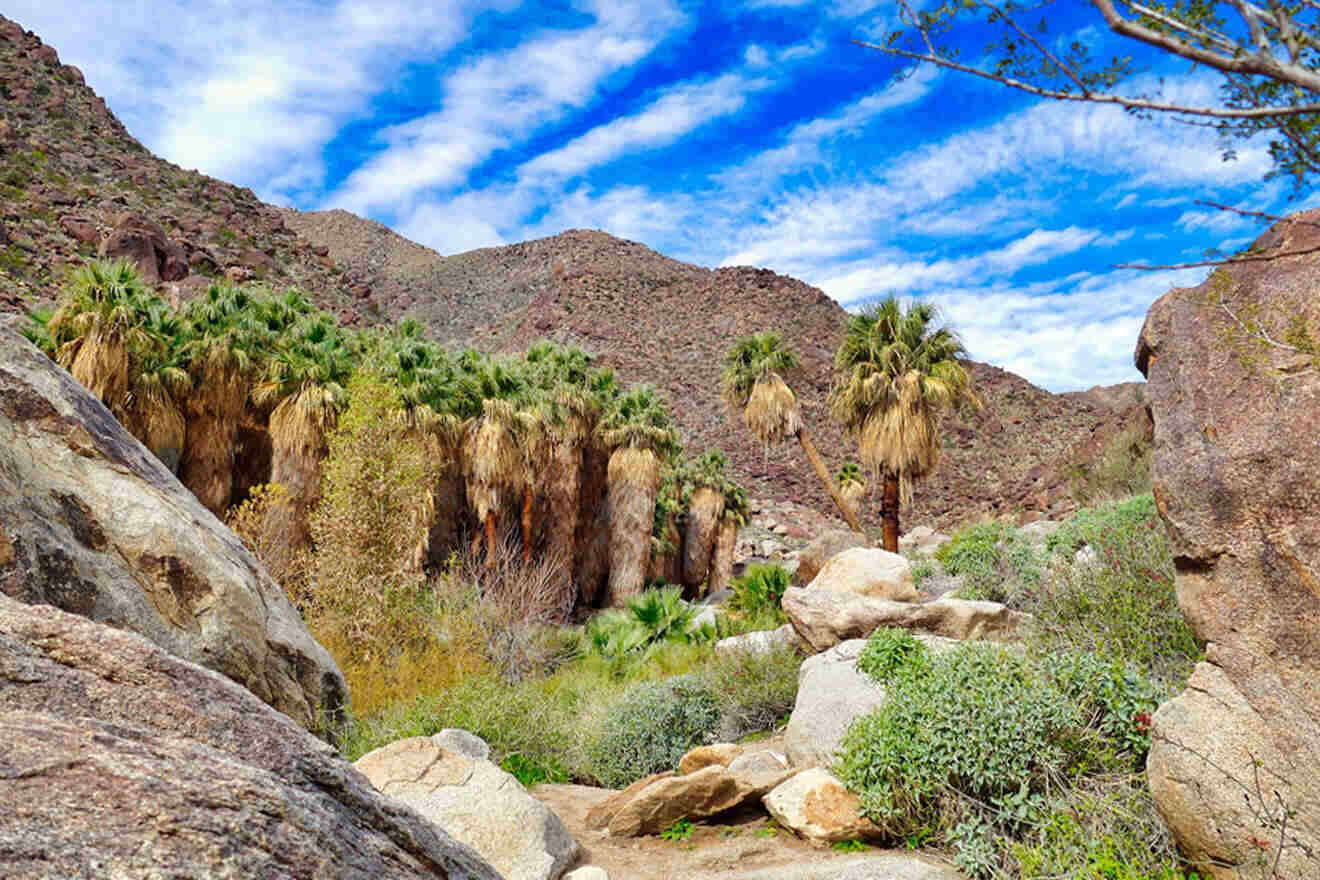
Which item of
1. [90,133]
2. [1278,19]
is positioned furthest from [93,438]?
[90,133]

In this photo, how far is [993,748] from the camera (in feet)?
20.4

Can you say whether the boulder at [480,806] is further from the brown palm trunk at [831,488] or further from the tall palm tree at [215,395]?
the brown palm trunk at [831,488]

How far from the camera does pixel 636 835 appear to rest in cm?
752

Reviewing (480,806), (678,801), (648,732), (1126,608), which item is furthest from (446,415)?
(1126,608)

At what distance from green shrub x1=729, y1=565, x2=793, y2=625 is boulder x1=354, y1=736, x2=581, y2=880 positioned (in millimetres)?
12717

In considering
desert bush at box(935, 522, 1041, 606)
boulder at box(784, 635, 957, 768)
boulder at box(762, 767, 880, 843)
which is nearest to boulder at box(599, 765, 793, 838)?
boulder at box(762, 767, 880, 843)

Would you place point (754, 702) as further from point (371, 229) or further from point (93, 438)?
point (371, 229)

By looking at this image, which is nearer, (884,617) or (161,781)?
(161,781)

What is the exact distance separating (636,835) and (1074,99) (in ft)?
22.8

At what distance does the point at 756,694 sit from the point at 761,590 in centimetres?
839

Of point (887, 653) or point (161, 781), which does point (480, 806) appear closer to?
point (887, 653)

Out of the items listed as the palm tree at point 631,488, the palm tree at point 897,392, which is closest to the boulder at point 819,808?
the palm tree at point 897,392

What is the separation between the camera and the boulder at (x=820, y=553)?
71.0ft

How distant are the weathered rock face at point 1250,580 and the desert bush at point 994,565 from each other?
7.11 metres
